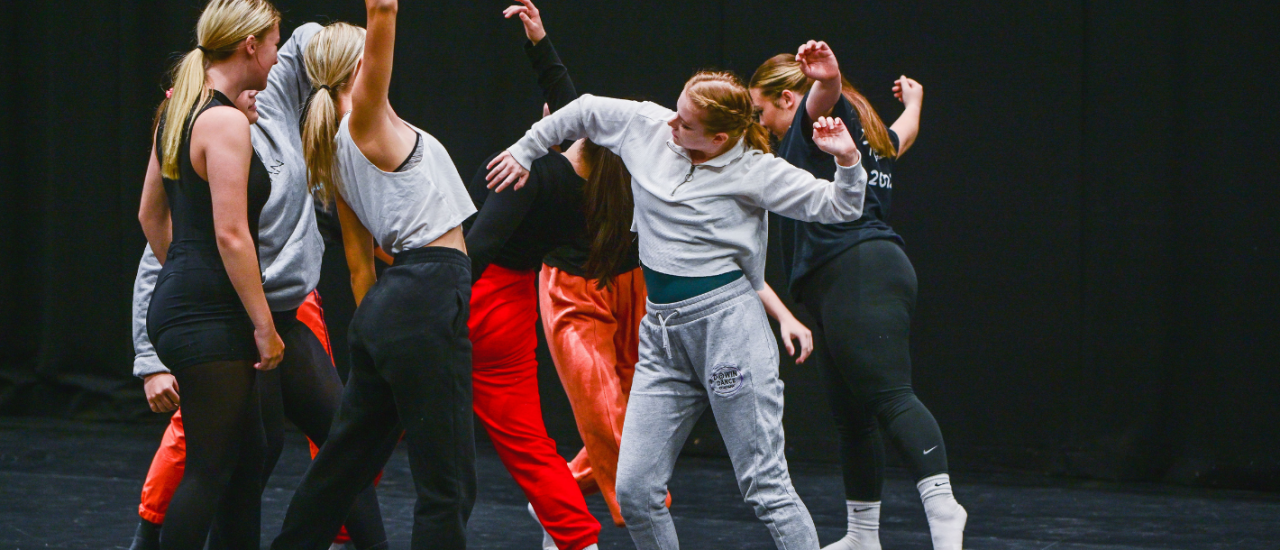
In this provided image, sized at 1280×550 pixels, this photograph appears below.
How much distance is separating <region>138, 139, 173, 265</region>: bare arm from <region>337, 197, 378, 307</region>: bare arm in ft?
1.15

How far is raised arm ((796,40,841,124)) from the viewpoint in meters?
2.32

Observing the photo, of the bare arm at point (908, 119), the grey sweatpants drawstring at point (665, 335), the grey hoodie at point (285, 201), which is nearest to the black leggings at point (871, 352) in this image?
the bare arm at point (908, 119)

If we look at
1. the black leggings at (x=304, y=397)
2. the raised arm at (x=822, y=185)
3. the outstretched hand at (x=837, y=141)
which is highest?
the outstretched hand at (x=837, y=141)

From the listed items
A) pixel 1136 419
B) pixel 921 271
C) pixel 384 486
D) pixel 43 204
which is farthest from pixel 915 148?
pixel 43 204

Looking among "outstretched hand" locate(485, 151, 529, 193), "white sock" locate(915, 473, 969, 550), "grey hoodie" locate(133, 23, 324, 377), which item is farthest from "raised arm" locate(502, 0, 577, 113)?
"white sock" locate(915, 473, 969, 550)

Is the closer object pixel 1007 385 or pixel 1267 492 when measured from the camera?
pixel 1267 492

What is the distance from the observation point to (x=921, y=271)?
13.6 feet

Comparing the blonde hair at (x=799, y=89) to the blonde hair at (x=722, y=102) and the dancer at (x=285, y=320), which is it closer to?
the blonde hair at (x=722, y=102)

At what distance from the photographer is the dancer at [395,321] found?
2029 millimetres

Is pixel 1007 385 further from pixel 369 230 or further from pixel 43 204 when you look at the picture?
pixel 43 204

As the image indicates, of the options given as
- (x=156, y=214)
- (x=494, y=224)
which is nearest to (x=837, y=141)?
(x=494, y=224)

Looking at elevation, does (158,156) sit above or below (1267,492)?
above

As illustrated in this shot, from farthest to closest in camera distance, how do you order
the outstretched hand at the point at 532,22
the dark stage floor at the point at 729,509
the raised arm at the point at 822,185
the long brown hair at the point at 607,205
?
the dark stage floor at the point at 729,509 → the outstretched hand at the point at 532,22 → the long brown hair at the point at 607,205 → the raised arm at the point at 822,185

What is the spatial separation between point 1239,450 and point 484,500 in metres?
2.47
